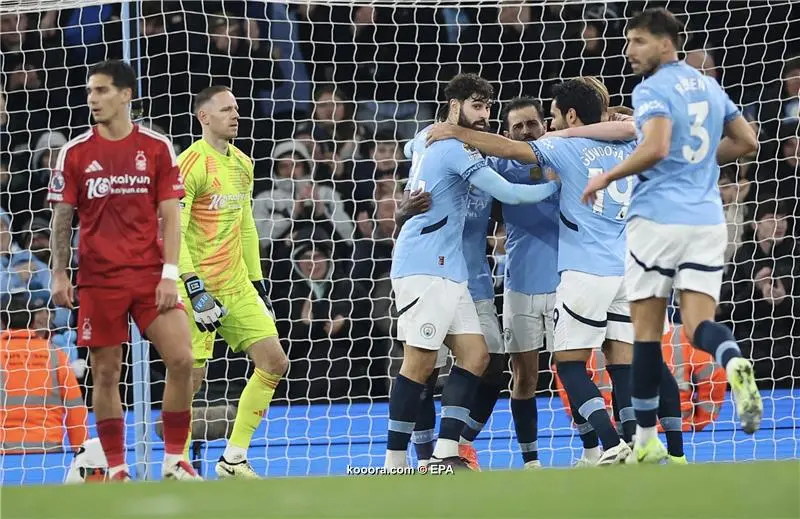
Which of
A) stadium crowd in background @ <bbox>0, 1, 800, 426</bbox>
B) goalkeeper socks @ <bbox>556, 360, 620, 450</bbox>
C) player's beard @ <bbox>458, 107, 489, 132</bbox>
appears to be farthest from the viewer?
stadium crowd in background @ <bbox>0, 1, 800, 426</bbox>

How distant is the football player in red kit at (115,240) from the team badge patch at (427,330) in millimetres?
1196

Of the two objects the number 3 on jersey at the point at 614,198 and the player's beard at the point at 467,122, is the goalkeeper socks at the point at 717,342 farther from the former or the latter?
the player's beard at the point at 467,122

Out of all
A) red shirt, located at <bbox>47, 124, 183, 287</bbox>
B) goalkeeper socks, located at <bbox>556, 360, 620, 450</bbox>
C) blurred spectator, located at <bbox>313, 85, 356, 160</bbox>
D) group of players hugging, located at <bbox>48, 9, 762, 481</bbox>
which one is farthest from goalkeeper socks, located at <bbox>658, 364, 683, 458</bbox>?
blurred spectator, located at <bbox>313, 85, 356, 160</bbox>

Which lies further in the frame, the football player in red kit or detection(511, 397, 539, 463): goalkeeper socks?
detection(511, 397, 539, 463): goalkeeper socks

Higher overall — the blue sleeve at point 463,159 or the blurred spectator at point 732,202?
the blue sleeve at point 463,159

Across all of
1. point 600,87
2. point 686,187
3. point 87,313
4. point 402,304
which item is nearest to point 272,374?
point 402,304

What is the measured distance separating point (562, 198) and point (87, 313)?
7.35ft

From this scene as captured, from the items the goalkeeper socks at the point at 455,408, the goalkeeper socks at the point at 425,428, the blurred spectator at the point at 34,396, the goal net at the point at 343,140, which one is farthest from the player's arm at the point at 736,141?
the blurred spectator at the point at 34,396

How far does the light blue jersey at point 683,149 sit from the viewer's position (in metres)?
4.87

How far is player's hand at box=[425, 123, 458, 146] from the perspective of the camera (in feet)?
19.8

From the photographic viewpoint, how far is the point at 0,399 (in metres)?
8.43

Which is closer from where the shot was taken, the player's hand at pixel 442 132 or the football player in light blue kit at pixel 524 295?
the player's hand at pixel 442 132

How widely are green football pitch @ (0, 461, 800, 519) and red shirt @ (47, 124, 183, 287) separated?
1.07m

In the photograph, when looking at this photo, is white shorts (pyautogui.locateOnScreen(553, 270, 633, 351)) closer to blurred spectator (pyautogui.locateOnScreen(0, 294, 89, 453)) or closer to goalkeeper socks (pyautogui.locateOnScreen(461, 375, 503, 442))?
goalkeeper socks (pyautogui.locateOnScreen(461, 375, 503, 442))
